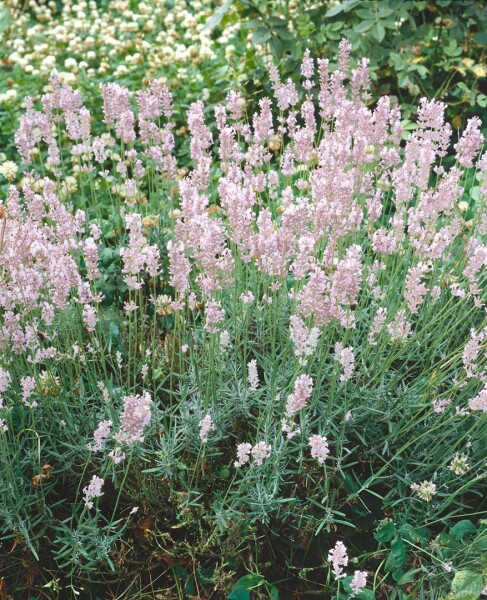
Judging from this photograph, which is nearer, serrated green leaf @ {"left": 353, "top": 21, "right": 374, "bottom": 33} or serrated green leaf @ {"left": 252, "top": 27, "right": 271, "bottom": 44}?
serrated green leaf @ {"left": 353, "top": 21, "right": 374, "bottom": 33}

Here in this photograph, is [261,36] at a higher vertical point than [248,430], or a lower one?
higher

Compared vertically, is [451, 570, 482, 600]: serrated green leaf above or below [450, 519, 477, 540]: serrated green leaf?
above

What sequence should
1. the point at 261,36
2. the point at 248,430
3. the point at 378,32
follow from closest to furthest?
1. the point at 248,430
2. the point at 378,32
3. the point at 261,36

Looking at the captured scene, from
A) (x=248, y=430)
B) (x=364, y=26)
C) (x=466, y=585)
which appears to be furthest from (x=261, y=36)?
(x=466, y=585)

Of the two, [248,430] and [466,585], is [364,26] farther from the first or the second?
[466,585]

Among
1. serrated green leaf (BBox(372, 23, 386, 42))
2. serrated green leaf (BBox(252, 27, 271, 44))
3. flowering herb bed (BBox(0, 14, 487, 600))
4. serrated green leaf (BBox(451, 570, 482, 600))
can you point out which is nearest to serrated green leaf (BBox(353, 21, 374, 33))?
serrated green leaf (BBox(372, 23, 386, 42))

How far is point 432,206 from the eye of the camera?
2.09 m

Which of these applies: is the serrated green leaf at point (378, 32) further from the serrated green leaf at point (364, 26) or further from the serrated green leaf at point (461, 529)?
the serrated green leaf at point (461, 529)

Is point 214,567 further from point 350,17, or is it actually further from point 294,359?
point 350,17

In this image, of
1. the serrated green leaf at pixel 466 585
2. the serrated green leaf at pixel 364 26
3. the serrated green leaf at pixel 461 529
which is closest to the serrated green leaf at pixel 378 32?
the serrated green leaf at pixel 364 26

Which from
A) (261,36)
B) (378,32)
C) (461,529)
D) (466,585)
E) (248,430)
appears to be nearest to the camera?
(466,585)

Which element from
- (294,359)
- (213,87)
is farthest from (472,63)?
(294,359)

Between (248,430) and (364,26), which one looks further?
(364,26)

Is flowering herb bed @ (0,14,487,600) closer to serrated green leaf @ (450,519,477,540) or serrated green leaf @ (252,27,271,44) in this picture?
serrated green leaf @ (450,519,477,540)
